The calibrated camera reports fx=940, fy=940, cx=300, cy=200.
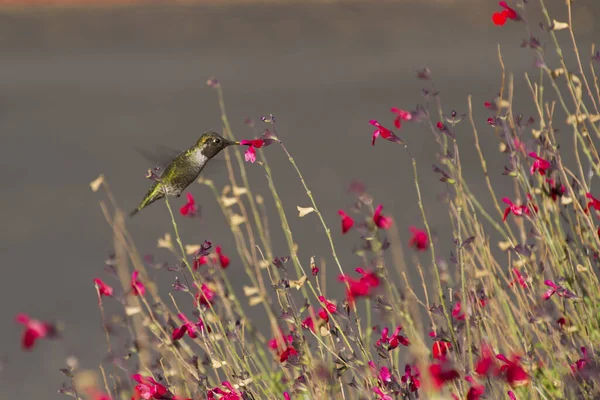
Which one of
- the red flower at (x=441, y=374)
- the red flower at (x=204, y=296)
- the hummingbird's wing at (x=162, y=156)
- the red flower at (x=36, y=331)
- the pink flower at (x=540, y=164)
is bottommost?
the red flower at (x=204, y=296)

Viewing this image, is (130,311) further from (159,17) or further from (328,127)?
(159,17)

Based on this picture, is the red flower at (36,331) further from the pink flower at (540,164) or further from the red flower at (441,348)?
the pink flower at (540,164)

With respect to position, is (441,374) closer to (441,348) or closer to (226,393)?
A: (441,348)

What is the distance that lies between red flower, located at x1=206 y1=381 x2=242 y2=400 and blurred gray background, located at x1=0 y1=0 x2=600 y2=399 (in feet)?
2.26

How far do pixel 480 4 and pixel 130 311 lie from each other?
20158 mm

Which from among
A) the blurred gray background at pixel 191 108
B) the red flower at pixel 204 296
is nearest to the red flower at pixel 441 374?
the red flower at pixel 204 296

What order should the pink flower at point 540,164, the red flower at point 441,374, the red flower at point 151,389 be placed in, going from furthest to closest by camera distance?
the pink flower at point 540,164
the red flower at point 151,389
the red flower at point 441,374

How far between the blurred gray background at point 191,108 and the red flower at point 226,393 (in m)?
0.69

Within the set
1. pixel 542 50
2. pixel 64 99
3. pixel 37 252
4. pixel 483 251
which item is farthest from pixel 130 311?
pixel 64 99

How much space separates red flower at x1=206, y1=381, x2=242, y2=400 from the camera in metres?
2.52

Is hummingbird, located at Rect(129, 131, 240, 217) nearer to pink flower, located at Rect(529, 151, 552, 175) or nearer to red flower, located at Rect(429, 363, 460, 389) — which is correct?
pink flower, located at Rect(529, 151, 552, 175)

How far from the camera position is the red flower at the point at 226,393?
2.52m

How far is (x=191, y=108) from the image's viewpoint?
521 inches

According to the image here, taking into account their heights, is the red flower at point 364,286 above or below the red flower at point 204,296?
above
